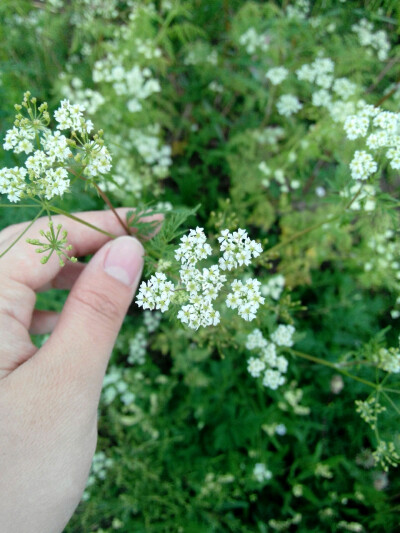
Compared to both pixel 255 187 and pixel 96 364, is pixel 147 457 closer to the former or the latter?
pixel 96 364

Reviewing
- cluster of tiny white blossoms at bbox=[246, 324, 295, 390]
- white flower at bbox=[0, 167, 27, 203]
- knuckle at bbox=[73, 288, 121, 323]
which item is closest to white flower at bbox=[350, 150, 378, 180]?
cluster of tiny white blossoms at bbox=[246, 324, 295, 390]

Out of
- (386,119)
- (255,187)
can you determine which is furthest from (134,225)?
(255,187)

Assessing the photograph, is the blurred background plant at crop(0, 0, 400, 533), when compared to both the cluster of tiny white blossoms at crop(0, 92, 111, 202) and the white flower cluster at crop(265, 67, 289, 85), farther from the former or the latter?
the cluster of tiny white blossoms at crop(0, 92, 111, 202)

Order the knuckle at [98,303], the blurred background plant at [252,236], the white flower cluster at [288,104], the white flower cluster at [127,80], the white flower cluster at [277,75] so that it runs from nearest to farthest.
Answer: the knuckle at [98,303], the blurred background plant at [252,236], the white flower cluster at [127,80], the white flower cluster at [277,75], the white flower cluster at [288,104]

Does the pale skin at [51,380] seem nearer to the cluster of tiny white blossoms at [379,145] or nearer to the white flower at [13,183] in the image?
the white flower at [13,183]

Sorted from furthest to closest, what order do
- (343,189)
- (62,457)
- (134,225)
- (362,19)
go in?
(362,19) < (343,189) < (134,225) < (62,457)

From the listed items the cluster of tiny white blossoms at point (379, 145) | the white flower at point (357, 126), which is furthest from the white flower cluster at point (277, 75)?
the cluster of tiny white blossoms at point (379, 145)
